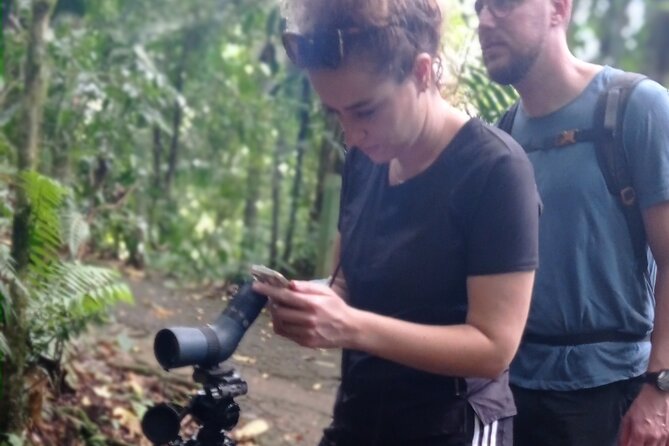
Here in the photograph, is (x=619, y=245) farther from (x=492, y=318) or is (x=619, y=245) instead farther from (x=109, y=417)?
(x=109, y=417)

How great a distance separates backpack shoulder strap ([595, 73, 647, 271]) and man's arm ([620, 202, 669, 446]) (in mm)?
41

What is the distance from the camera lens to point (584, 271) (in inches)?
71.6

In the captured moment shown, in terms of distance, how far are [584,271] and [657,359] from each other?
8.6 inches

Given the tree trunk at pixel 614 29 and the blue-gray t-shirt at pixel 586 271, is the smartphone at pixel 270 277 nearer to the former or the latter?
the blue-gray t-shirt at pixel 586 271

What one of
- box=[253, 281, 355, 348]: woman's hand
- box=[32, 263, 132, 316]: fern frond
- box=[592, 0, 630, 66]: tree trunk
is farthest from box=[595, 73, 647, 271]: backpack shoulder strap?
box=[592, 0, 630, 66]: tree trunk

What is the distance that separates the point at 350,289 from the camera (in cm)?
148

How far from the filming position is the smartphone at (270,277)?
1.20 metres

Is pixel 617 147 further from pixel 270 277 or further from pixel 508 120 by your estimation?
pixel 270 277

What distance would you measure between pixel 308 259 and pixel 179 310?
1.55 metres

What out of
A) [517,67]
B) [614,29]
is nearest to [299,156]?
[614,29]

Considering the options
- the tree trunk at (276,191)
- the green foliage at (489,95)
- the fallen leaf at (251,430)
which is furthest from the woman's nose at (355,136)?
the tree trunk at (276,191)

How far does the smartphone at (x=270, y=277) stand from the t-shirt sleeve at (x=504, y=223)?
289mm

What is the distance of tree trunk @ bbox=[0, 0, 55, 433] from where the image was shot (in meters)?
2.73

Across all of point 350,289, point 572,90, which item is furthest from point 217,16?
point 350,289
